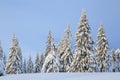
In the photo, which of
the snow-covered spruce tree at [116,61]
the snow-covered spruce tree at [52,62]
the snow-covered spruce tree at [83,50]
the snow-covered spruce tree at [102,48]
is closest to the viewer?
the snow-covered spruce tree at [52,62]

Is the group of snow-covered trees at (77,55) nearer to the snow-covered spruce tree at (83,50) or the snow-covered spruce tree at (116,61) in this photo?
the snow-covered spruce tree at (83,50)

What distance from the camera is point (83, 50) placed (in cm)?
5150

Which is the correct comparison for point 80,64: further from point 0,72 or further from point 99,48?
point 0,72

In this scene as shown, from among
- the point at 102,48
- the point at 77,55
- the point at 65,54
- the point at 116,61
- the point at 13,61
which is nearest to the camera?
the point at 77,55

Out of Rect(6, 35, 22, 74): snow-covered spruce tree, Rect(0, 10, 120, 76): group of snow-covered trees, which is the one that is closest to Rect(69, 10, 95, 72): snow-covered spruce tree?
Rect(0, 10, 120, 76): group of snow-covered trees

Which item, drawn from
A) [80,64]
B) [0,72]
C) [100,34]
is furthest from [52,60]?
[0,72]

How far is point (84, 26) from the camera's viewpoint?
171ft

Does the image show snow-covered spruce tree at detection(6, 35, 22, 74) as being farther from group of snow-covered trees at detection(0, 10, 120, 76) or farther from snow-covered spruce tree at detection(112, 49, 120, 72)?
snow-covered spruce tree at detection(112, 49, 120, 72)

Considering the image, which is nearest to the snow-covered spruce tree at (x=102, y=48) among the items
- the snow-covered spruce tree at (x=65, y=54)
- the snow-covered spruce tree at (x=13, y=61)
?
the snow-covered spruce tree at (x=65, y=54)

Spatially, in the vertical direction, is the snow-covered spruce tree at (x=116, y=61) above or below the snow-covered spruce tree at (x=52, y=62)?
above

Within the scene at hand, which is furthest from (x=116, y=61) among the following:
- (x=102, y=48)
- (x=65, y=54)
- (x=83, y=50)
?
(x=83, y=50)

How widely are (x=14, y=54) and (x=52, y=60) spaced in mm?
18272

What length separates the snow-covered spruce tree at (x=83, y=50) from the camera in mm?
50781

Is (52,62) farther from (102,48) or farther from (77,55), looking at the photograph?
(102,48)
